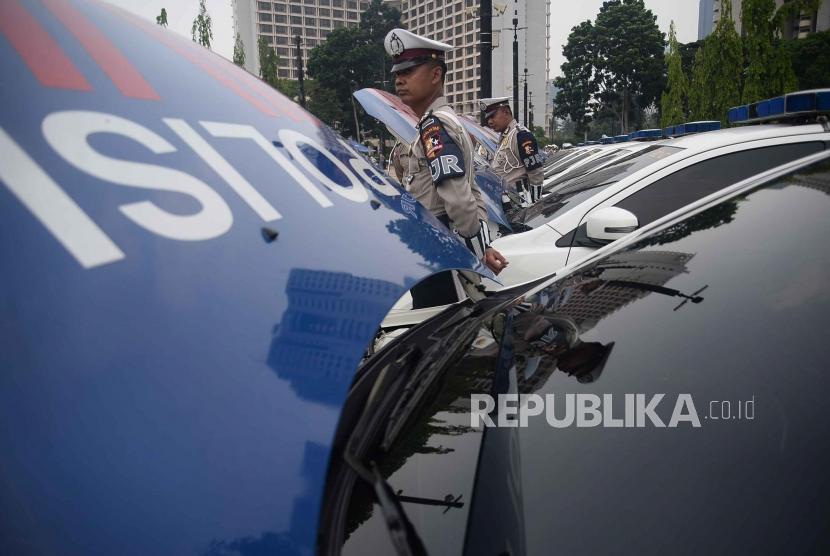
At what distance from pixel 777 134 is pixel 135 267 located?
11.7ft

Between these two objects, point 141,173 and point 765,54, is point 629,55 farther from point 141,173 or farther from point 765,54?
point 141,173

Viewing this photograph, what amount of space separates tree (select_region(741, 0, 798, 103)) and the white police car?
11160 millimetres

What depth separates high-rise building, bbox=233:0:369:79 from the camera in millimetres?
109625

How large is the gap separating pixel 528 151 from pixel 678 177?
3121 mm

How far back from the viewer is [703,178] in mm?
3270

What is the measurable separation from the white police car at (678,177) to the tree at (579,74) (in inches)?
2102

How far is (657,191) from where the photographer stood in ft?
11.0

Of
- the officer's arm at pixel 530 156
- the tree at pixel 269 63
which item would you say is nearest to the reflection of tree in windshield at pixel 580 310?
the officer's arm at pixel 530 156

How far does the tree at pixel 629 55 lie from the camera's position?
156 ft

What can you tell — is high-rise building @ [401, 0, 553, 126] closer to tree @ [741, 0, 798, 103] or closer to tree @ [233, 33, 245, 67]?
tree @ [233, 33, 245, 67]

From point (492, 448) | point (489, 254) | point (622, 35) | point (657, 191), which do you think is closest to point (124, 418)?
point (492, 448)

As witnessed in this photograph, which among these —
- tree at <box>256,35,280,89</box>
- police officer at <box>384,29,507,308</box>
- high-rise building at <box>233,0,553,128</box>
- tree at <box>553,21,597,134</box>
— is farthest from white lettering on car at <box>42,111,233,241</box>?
high-rise building at <box>233,0,553,128</box>

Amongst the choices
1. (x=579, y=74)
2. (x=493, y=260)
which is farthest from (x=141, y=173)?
(x=579, y=74)

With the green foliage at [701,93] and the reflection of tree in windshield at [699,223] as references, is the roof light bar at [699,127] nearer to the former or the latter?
the reflection of tree in windshield at [699,223]
